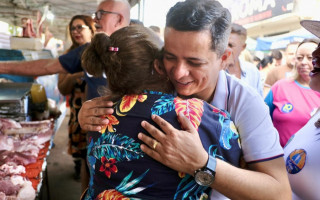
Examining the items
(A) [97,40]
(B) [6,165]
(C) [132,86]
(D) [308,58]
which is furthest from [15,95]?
(D) [308,58]

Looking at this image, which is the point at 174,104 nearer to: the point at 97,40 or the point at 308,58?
the point at 97,40

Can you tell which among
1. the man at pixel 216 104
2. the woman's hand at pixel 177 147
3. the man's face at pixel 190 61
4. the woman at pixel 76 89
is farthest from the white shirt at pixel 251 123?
the woman at pixel 76 89

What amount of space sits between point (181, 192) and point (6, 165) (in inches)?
57.7

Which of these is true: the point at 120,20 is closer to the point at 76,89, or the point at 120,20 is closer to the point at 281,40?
the point at 76,89

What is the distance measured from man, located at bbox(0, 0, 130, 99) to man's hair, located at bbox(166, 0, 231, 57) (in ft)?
4.29

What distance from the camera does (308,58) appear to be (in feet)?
9.91

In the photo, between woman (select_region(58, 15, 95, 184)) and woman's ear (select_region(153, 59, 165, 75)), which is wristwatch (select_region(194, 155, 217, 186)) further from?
woman (select_region(58, 15, 95, 184))

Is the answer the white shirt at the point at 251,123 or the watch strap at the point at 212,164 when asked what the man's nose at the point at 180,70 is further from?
the watch strap at the point at 212,164

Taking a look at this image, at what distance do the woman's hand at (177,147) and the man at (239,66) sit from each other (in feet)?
6.64

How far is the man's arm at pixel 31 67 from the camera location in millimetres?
2426

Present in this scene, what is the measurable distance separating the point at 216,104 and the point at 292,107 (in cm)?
174

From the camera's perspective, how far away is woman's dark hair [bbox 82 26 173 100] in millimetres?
1151

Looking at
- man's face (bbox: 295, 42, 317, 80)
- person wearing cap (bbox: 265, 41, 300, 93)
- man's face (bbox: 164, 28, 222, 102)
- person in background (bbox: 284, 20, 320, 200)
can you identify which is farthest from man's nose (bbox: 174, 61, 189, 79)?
person wearing cap (bbox: 265, 41, 300, 93)

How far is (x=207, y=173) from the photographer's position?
1.03 metres
